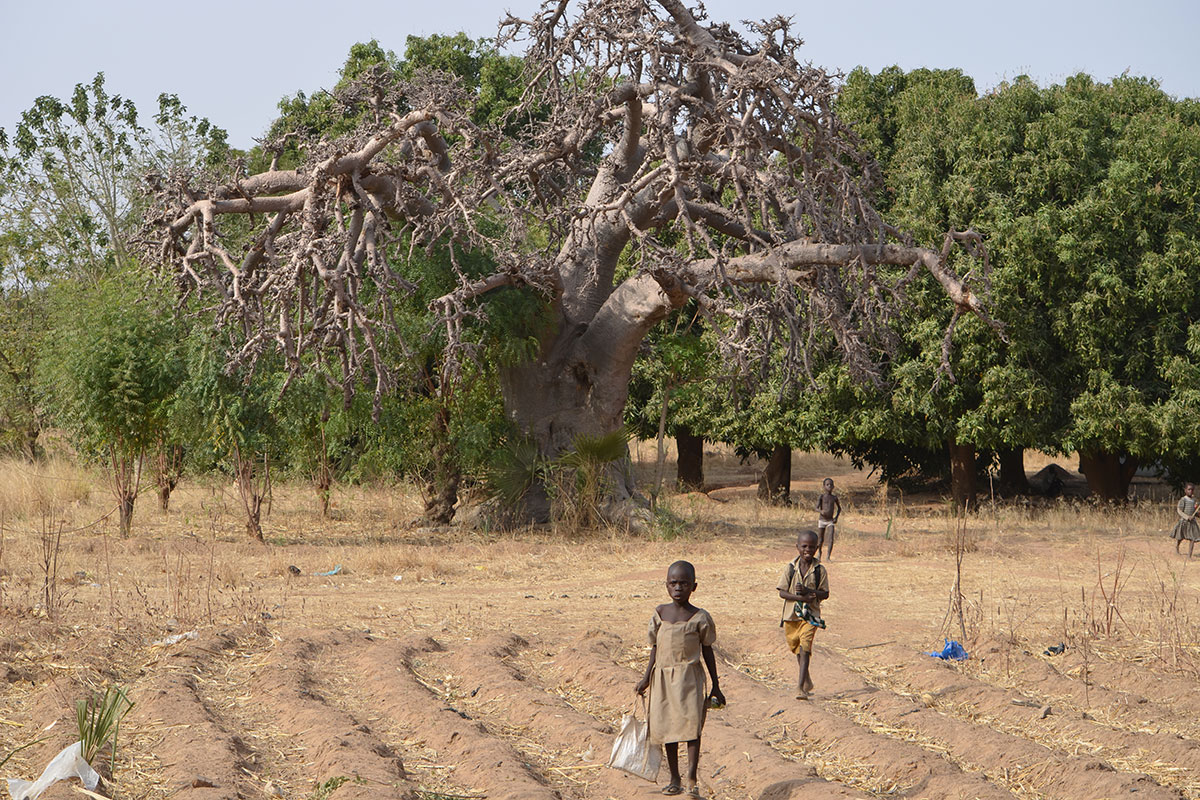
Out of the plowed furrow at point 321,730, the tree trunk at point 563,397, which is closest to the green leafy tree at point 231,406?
the tree trunk at point 563,397

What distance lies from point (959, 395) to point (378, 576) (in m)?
10.2

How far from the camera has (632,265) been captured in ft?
70.3

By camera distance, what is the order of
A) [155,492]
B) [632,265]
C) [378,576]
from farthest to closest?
1. [632,265]
2. [155,492]
3. [378,576]

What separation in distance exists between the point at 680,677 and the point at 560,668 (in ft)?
9.09

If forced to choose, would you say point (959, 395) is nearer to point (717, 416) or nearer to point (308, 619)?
point (717, 416)

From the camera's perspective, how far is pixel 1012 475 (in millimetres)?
23516

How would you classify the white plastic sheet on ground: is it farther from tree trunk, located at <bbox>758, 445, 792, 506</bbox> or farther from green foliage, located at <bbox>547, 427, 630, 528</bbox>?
tree trunk, located at <bbox>758, 445, 792, 506</bbox>

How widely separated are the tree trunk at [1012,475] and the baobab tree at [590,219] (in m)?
9.34

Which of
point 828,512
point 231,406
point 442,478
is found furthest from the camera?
point 442,478

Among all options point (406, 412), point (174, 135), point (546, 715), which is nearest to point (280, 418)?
point (406, 412)

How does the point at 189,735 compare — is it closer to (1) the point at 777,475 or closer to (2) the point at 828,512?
(2) the point at 828,512

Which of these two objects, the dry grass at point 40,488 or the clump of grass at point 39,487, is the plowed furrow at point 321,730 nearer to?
the dry grass at point 40,488

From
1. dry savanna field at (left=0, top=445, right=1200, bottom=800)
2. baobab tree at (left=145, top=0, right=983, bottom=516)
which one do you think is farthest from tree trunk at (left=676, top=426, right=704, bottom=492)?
dry savanna field at (left=0, top=445, right=1200, bottom=800)

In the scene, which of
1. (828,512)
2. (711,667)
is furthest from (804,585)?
(828,512)
